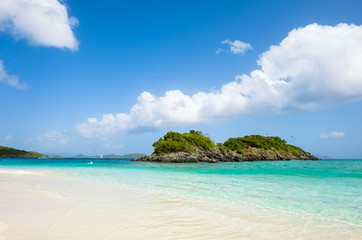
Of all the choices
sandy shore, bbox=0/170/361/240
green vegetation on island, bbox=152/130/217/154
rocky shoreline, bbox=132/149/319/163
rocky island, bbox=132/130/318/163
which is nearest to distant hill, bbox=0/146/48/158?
rocky shoreline, bbox=132/149/319/163

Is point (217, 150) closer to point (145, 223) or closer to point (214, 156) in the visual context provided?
point (214, 156)

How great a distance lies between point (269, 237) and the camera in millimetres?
5188

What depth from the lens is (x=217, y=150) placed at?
9675 centimetres

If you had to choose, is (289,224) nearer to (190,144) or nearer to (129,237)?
(129,237)

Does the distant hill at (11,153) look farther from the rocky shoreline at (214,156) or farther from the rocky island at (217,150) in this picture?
the rocky island at (217,150)

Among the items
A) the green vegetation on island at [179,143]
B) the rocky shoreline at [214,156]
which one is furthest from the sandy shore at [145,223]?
the green vegetation on island at [179,143]

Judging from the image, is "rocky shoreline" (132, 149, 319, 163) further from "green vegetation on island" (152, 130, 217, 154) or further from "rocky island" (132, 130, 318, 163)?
"green vegetation on island" (152, 130, 217, 154)

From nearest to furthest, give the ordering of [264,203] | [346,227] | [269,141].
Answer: [346,227] → [264,203] → [269,141]

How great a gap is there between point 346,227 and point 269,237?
290 centimetres

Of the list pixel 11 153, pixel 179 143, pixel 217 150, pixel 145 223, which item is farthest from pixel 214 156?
pixel 11 153

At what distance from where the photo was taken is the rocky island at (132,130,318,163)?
8269cm

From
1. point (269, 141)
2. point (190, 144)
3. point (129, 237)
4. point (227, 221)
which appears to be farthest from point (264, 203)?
point (269, 141)

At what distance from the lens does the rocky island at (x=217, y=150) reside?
82.7m

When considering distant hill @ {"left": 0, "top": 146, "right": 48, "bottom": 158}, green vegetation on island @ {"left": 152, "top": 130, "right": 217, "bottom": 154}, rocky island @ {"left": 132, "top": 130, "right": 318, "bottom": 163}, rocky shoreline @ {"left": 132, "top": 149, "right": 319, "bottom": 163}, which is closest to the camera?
rocky shoreline @ {"left": 132, "top": 149, "right": 319, "bottom": 163}
